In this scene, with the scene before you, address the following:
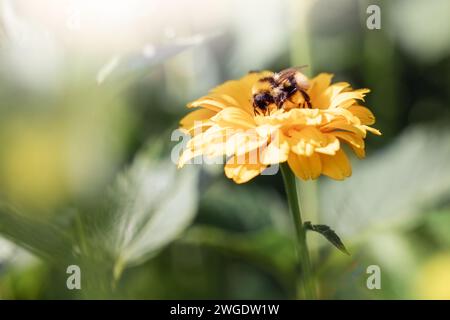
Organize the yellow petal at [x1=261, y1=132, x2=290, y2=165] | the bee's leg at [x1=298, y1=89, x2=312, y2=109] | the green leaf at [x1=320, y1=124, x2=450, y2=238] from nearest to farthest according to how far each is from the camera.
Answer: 1. the yellow petal at [x1=261, y1=132, x2=290, y2=165]
2. the bee's leg at [x1=298, y1=89, x2=312, y2=109]
3. the green leaf at [x1=320, y1=124, x2=450, y2=238]

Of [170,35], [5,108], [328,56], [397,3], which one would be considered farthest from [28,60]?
[397,3]

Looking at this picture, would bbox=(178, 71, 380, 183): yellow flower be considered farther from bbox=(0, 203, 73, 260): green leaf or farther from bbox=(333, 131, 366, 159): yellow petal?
bbox=(0, 203, 73, 260): green leaf

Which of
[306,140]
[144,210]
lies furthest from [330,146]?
[144,210]

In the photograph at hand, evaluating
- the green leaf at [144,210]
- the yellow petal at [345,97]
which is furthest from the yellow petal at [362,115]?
the green leaf at [144,210]

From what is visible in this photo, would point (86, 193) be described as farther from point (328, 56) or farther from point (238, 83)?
point (328, 56)

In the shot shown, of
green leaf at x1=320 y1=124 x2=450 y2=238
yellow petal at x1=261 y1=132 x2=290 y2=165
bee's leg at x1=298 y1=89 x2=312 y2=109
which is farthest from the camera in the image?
green leaf at x1=320 y1=124 x2=450 y2=238

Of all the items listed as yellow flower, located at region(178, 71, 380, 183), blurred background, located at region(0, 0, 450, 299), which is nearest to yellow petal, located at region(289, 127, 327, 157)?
yellow flower, located at region(178, 71, 380, 183)
